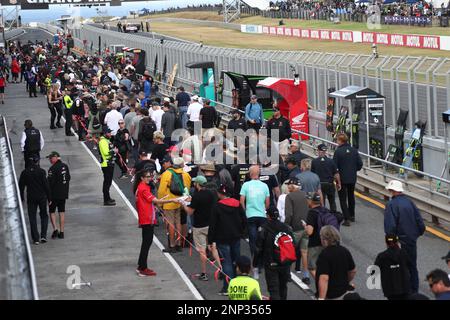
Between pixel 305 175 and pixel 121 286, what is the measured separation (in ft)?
11.2

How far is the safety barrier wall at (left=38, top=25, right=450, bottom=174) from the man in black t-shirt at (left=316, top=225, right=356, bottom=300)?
11.1 m

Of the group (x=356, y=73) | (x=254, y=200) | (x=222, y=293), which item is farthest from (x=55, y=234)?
(x=356, y=73)

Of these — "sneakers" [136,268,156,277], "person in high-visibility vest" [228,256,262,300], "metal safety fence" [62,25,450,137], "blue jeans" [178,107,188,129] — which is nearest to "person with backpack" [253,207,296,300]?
"person in high-visibility vest" [228,256,262,300]

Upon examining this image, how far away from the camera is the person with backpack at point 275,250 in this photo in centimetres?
1349

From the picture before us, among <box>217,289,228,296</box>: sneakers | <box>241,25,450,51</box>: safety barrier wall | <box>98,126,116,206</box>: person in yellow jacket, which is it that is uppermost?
<box>98,126,116,206</box>: person in yellow jacket

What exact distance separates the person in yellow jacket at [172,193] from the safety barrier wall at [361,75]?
24.3 ft

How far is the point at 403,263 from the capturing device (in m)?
12.5

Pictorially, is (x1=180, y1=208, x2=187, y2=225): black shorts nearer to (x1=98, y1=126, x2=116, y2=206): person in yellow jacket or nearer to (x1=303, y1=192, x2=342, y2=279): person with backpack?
(x1=303, y1=192, x2=342, y2=279): person with backpack

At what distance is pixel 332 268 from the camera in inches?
480

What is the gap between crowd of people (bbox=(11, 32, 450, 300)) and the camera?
1250cm

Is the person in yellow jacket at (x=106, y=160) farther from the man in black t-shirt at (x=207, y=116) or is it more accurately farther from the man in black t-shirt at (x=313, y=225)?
the man in black t-shirt at (x=313, y=225)

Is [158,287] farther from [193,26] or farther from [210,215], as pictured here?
[193,26]

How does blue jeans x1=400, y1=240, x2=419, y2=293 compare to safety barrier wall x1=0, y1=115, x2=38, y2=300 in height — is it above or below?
below

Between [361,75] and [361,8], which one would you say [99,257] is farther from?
[361,8]
